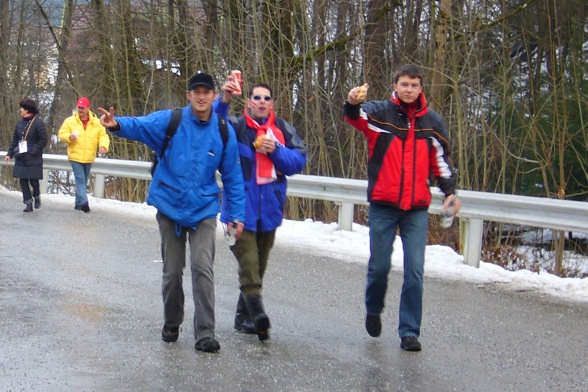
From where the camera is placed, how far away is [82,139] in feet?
53.4

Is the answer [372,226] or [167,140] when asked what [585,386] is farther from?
[167,140]

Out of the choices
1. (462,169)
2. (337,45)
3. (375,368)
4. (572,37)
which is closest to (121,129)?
(375,368)

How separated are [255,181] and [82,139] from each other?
9.70m

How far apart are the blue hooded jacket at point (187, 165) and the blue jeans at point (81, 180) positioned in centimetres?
936

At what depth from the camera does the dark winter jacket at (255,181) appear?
23.1 feet

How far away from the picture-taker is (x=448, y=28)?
53.9ft

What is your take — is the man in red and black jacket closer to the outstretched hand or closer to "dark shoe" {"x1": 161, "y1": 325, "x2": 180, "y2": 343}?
"dark shoe" {"x1": 161, "y1": 325, "x2": 180, "y2": 343}

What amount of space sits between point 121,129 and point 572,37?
13.0m

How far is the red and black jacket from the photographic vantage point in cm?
689

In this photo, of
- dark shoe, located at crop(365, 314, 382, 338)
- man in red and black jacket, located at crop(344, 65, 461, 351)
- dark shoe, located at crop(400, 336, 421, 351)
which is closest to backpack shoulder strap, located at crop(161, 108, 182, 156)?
man in red and black jacket, located at crop(344, 65, 461, 351)

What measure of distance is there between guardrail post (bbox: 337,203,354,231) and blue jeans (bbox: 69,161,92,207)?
15.6 ft

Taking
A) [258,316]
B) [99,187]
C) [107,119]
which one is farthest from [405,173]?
[99,187]

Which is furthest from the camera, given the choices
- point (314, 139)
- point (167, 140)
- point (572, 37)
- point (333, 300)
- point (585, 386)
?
point (314, 139)

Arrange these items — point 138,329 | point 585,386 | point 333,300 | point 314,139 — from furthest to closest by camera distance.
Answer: point 314,139 → point 333,300 → point 138,329 → point 585,386
